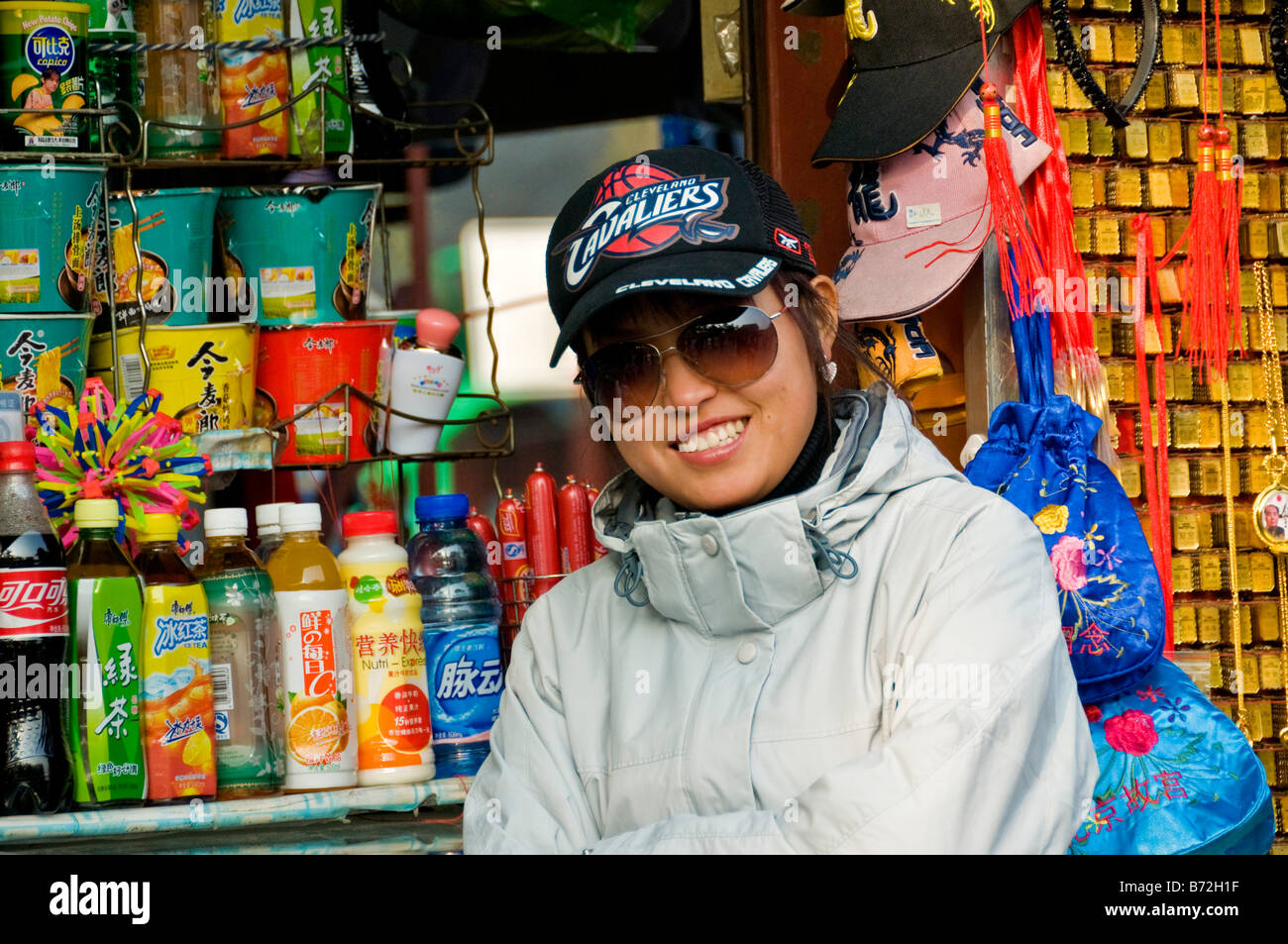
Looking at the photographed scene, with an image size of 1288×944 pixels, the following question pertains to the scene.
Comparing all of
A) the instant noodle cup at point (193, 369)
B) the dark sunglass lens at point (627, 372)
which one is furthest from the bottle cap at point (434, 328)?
the dark sunglass lens at point (627, 372)

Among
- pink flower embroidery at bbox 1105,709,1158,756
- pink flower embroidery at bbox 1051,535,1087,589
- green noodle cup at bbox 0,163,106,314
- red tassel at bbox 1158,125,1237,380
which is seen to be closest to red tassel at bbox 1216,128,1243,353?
red tassel at bbox 1158,125,1237,380

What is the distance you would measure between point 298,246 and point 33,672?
1.01m

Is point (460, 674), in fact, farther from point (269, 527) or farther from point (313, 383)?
point (313, 383)

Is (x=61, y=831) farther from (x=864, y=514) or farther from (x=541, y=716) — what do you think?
(x=864, y=514)

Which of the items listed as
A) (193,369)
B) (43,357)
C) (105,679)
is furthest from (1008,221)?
(43,357)

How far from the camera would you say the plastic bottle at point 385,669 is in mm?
2242

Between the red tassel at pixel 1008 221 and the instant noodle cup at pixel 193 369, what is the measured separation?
1355mm

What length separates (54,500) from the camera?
7.39 ft

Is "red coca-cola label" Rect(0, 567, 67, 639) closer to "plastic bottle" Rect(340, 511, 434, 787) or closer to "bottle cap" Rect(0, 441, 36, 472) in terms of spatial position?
"bottle cap" Rect(0, 441, 36, 472)

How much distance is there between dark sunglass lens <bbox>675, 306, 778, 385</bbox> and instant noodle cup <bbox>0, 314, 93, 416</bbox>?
1.33 metres

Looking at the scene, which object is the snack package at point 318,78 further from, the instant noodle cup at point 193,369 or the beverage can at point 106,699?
the beverage can at point 106,699

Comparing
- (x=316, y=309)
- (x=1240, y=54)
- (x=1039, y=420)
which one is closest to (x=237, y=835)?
(x=316, y=309)

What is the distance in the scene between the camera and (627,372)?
170cm
